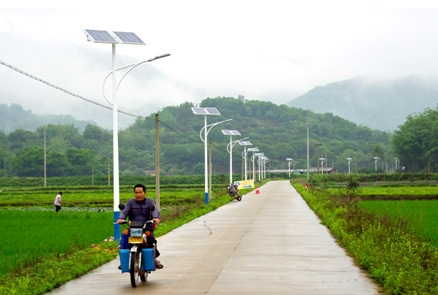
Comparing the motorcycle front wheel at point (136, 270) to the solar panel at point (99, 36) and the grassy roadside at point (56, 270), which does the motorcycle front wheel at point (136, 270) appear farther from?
the solar panel at point (99, 36)

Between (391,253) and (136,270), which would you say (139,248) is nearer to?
(136,270)

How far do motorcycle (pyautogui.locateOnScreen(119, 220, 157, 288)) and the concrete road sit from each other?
0.27 metres

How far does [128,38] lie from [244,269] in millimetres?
11796

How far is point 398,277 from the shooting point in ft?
41.0

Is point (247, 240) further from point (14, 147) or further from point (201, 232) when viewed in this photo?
point (14, 147)

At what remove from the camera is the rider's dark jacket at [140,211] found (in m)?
14.2

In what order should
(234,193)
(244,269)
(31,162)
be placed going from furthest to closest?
(31,162) < (234,193) < (244,269)

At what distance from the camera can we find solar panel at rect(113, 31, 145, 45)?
81.5ft

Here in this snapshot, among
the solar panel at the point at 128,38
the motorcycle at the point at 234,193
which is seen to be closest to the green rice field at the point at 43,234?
the solar panel at the point at 128,38

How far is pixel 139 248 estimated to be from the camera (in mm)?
13945

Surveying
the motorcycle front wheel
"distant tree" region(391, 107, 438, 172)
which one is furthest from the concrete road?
"distant tree" region(391, 107, 438, 172)

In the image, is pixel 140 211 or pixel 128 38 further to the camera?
pixel 128 38

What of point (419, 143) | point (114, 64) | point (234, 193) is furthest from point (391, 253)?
point (419, 143)

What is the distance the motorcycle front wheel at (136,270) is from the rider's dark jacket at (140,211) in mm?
655
